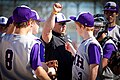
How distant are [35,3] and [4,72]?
14.8 m

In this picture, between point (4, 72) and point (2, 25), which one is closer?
point (4, 72)

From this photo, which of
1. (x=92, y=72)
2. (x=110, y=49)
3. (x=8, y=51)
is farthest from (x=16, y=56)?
(x=110, y=49)

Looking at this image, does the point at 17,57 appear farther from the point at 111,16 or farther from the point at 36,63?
the point at 111,16

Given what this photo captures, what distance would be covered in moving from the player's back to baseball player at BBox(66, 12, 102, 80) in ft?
1.87

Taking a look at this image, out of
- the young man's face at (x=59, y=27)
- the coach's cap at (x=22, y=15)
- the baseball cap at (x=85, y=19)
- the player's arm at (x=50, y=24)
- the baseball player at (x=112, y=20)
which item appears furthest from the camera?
the baseball player at (x=112, y=20)

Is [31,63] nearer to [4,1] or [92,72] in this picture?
[92,72]

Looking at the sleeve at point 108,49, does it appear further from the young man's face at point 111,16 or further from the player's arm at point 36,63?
the player's arm at point 36,63

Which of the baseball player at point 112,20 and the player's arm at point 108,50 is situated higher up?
the baseball player at point 112,20

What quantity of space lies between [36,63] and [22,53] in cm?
16

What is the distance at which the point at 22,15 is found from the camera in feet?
9.18

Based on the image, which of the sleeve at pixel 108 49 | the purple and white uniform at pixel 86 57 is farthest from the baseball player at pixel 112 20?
the purple and white uniform at pixel 86 57

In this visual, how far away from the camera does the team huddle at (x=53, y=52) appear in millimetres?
2754

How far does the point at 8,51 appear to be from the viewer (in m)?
2.82

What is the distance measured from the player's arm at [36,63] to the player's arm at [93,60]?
52 cm
